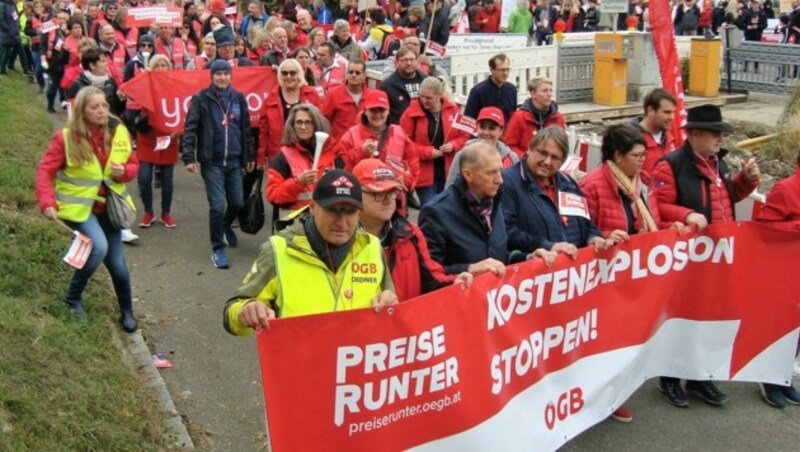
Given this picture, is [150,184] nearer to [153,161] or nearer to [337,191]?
[153,161]

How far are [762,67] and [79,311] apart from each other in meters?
16.6

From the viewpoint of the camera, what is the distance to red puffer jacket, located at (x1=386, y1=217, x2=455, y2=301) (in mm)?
4918

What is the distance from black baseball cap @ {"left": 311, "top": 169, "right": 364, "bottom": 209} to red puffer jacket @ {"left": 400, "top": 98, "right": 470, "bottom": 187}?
15.8 ft

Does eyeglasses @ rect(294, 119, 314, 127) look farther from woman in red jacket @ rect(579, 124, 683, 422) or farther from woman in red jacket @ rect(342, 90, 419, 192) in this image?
woman in red jacket @ rect(579, 124, 683, 422)

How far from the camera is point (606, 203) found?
606 centimetres

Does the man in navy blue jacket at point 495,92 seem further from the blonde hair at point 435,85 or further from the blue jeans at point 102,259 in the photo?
the blue jeans at point 102,259

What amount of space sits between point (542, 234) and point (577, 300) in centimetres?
52

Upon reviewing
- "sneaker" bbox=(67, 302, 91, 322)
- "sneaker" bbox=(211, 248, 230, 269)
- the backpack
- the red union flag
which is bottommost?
"sneaker" bbox=(211, 248, 230, 269)

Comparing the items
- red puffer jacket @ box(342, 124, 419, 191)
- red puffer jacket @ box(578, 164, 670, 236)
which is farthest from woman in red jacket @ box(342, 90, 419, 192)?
red puffer jacket @ box(578, 164, 670, 236)

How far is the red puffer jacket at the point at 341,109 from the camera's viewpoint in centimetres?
986

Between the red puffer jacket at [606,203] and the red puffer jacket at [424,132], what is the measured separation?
3.06m

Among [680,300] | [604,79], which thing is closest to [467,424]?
[680,300]

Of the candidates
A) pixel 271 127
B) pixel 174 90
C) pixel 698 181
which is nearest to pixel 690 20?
pixel 174 90

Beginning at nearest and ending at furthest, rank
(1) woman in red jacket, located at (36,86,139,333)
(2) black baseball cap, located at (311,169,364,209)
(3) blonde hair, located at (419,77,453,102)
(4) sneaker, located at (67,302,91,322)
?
1. (2) black baseball cap, located at (311,169,364,209)
2. (1) woman in red jacket, located at (36,86,139,333)
3. (4) sneaker, located at (67,302,91,322)
4. (3) blonde hair, located at (419,77,453,102)
